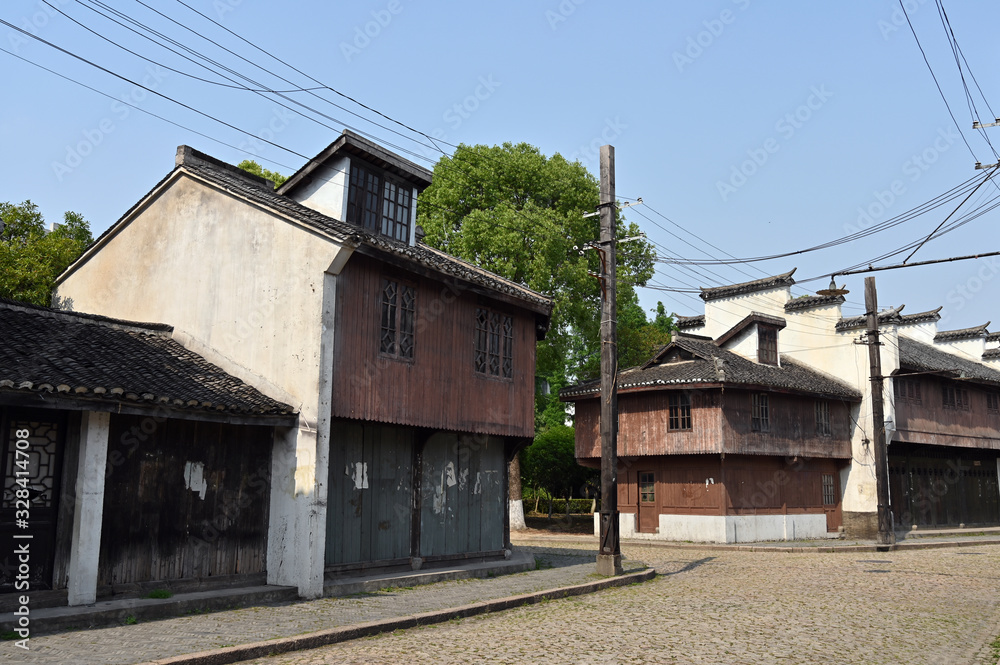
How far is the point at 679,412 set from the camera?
2908 centimetres

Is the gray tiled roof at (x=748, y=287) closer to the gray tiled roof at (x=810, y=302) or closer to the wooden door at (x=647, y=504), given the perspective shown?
the gray tiled roof at (x=810, y=302)

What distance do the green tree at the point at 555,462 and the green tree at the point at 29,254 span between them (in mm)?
22296

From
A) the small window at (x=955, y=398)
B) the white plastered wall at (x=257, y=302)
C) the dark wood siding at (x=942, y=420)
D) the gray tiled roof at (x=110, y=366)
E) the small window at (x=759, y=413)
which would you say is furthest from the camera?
the small window at (x=955, y=398)

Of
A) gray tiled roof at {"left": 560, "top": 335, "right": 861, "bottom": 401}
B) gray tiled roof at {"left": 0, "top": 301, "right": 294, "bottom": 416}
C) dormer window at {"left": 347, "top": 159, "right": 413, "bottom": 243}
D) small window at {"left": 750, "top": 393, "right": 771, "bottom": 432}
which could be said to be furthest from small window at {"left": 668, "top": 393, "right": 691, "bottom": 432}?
gray tiled roof at {"left": 0, "top": 301, "right": 294, "bottom": 416}

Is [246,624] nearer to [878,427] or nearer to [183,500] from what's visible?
[183,500]

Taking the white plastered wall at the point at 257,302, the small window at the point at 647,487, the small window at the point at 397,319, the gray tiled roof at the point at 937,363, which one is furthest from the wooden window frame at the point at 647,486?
the white plastered wall at the point at 257,302

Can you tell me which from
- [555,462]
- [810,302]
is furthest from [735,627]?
[555,462]

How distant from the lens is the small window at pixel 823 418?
3172cm

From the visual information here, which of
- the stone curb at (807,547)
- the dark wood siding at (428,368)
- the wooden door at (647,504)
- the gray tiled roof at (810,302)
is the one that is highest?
the gray tiled roof at (810,302)

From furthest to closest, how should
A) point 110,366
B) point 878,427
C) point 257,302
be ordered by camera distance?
1. point 878,427
2. point 257,302
3. point 110,366

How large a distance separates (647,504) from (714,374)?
5.61m

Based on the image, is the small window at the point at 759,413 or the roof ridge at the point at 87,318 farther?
the small window at the point at 759,413

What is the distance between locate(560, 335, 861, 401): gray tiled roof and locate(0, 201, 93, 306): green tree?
58.5 feet

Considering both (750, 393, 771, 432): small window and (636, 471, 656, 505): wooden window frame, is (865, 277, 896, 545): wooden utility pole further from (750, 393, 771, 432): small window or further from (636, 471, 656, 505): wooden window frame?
(636, 471, 656, 505): wooden window frame
